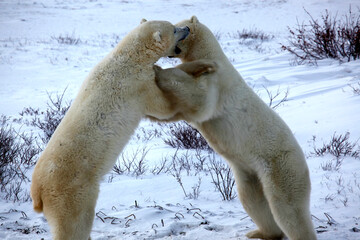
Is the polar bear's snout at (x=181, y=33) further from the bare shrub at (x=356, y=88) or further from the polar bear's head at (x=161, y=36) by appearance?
the bare shrub at (x=356, y=88)

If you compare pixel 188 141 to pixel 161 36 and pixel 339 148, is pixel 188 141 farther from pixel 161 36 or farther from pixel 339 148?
pixel 161 36

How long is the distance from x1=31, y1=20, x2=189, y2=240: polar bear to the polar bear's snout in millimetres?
173

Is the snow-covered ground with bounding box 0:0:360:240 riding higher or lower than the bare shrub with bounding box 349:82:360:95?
lower

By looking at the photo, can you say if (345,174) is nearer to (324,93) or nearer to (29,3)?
(324,93)

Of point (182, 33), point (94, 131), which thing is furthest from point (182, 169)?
point (94, 131)

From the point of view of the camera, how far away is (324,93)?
6.77 metres

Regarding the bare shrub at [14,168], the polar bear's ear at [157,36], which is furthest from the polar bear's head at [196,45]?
the bare shrub at [14,168]

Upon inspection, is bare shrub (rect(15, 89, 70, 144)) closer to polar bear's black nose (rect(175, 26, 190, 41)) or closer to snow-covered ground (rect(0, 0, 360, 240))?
snow-covered ground (rect(0, 0, 360, 240))

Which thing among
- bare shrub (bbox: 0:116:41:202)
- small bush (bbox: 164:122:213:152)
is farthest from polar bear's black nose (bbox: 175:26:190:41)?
small bush (bbox: 164:122:213:152)

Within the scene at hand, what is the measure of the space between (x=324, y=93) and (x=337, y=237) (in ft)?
13.7

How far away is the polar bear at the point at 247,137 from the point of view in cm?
276

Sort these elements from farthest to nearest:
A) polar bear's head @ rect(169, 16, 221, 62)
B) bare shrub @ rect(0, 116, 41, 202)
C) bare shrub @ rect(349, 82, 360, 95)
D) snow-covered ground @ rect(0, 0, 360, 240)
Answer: bare shrub @ rect(349, 82, 360, 95), bare shrub @ rect(0, 116, 41, 202), snow-covered ground @ rect(0, 0, 360, 240), polar bear's head @ rect(169, 16, 221, 62)

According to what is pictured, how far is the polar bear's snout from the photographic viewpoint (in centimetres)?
297

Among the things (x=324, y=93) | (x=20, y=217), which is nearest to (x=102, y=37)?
(x=324, y=93)
